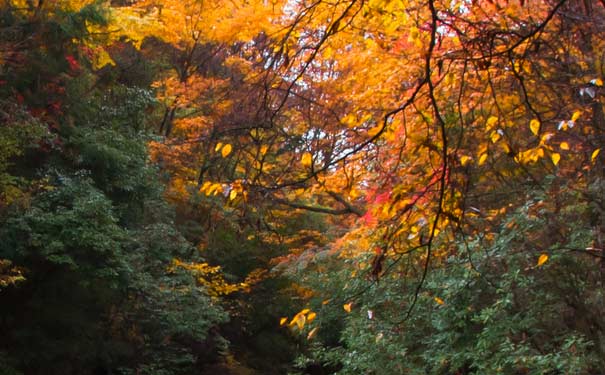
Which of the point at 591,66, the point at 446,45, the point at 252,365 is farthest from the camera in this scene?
the point at 252,365

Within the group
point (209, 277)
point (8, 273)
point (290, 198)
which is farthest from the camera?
point (209, 277)

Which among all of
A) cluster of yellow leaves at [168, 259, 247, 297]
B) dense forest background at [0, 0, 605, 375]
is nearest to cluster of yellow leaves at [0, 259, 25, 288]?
dense forest background at [0, 0, 605, 375]

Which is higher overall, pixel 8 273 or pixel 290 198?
pixel 290 198

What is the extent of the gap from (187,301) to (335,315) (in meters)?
2.43

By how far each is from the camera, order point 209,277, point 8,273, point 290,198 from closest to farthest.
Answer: point 8,273
point 290,198
point 209,277

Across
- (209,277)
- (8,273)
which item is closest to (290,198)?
(209,277)

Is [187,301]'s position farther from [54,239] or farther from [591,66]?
[591,66]

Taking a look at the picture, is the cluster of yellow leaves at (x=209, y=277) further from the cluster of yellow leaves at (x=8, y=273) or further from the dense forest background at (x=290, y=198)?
the cluster of yellow leaves at (x=8, y=273)

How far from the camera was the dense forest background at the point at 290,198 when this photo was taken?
15.4 feet

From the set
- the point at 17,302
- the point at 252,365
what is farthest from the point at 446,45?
the point at 252,365

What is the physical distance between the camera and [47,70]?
9.70 m

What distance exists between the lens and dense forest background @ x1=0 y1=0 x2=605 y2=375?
468cm

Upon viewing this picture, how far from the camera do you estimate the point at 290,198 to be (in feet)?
39.5

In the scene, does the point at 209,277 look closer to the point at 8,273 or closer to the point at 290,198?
the point at 290,198
